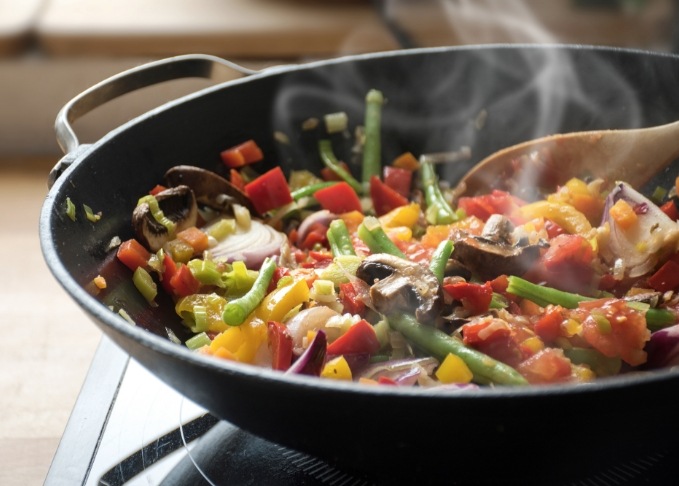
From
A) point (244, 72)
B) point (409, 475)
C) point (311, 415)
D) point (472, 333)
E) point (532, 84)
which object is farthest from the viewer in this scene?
point (532, 84)

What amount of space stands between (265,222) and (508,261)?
1.89 feet

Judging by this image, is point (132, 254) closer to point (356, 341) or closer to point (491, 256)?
point (356, 341)

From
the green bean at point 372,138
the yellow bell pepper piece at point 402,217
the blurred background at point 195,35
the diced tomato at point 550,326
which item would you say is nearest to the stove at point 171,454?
the diced tomato at point 550,326

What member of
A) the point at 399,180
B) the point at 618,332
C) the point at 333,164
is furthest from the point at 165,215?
the point at 618,332

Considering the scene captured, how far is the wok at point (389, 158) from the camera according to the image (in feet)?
2.71

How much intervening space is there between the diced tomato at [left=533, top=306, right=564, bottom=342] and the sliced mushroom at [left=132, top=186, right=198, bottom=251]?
70 centimetres

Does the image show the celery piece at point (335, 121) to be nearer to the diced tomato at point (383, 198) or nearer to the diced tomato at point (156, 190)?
the diced tomato at point (383, 198)

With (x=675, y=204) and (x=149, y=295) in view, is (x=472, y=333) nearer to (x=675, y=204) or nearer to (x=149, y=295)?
(x=149, y=295)

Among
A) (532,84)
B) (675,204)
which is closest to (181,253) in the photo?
(532,84)

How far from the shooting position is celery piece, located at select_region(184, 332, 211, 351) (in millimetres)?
1335

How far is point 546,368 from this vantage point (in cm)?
116

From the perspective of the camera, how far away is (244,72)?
1644mm

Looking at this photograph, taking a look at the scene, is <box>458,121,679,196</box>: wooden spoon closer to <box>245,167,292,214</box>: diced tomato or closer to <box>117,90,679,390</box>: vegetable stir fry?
<box>117,90,679,390</box>: vegetable stir fry

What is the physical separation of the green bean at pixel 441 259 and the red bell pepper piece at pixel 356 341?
7.6 inches
